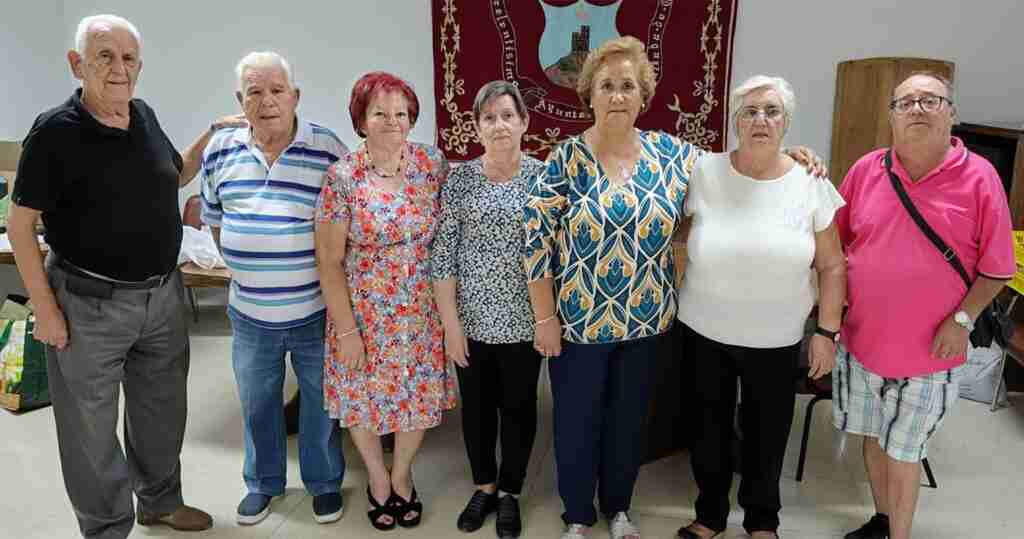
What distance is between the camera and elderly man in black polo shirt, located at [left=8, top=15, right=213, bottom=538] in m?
1.84

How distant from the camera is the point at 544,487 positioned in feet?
8.46

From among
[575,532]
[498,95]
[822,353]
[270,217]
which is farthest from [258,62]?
[822,353]

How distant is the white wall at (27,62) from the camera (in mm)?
4055

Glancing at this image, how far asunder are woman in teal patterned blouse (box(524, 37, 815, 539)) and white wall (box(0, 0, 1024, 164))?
Result: 212cm

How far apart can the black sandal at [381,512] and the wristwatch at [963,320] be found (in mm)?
1679

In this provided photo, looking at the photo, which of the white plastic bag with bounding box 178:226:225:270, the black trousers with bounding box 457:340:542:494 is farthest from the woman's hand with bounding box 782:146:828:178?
the white plastic bag with bounding box 178:226:225:270

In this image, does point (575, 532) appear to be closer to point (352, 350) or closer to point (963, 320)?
point (352, 350)

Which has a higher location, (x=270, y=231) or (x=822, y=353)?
(x=270, y=231)

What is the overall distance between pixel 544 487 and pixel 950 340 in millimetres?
1345

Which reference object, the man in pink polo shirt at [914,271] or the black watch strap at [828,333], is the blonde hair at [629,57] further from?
the black watch strap at [828,333]

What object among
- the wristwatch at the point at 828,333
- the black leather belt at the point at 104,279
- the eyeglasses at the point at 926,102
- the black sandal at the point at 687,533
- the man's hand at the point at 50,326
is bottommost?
the black sandal at the point at 687,533

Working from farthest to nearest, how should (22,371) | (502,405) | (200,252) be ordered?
(200,252) → (22,371) → (502,405)

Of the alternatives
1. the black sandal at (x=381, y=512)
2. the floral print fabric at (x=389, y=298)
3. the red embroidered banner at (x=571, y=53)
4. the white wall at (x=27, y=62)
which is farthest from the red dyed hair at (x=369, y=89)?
the white wall at (x=27, y=62)

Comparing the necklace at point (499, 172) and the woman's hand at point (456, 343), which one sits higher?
the necklace at point (499, 172)
